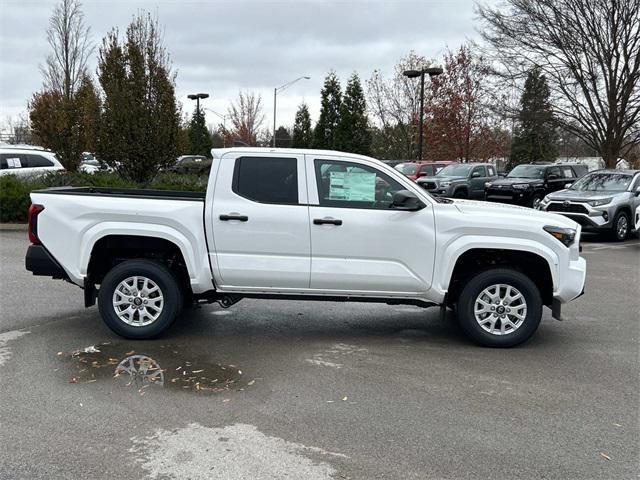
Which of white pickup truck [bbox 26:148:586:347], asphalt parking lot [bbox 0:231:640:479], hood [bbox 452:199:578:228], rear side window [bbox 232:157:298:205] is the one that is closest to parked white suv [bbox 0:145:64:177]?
asphalt parking lot [bbox 0:231:640:479]

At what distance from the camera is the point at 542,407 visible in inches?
179

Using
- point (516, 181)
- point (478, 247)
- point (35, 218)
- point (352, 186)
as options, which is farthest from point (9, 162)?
point (478, 247)

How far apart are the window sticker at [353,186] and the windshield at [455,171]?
17247 mm

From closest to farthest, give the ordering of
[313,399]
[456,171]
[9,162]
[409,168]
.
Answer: [313,399] < [9,162] < [456,171] < [409,168]

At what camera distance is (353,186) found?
6.01m

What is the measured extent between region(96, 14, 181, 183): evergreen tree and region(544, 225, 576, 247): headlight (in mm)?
12158

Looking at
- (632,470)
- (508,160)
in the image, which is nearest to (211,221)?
(632,470)

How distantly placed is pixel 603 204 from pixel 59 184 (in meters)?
13.9

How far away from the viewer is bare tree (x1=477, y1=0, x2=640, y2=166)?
70.3 feet

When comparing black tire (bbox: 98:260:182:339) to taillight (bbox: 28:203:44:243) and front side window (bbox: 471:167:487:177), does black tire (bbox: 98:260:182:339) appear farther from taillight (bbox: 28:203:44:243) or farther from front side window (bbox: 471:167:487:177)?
front side window (bbox: 471:167:487:177)

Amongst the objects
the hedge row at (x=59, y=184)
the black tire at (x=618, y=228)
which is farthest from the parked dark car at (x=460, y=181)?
the hedge row at (x=59, y=184)

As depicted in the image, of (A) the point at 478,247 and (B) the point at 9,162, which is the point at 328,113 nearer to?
(B) the point at 9,162

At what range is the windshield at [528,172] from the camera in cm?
2072

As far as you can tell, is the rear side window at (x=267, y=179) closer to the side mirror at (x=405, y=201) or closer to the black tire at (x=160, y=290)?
the side mirror at (x=405, y=201)
